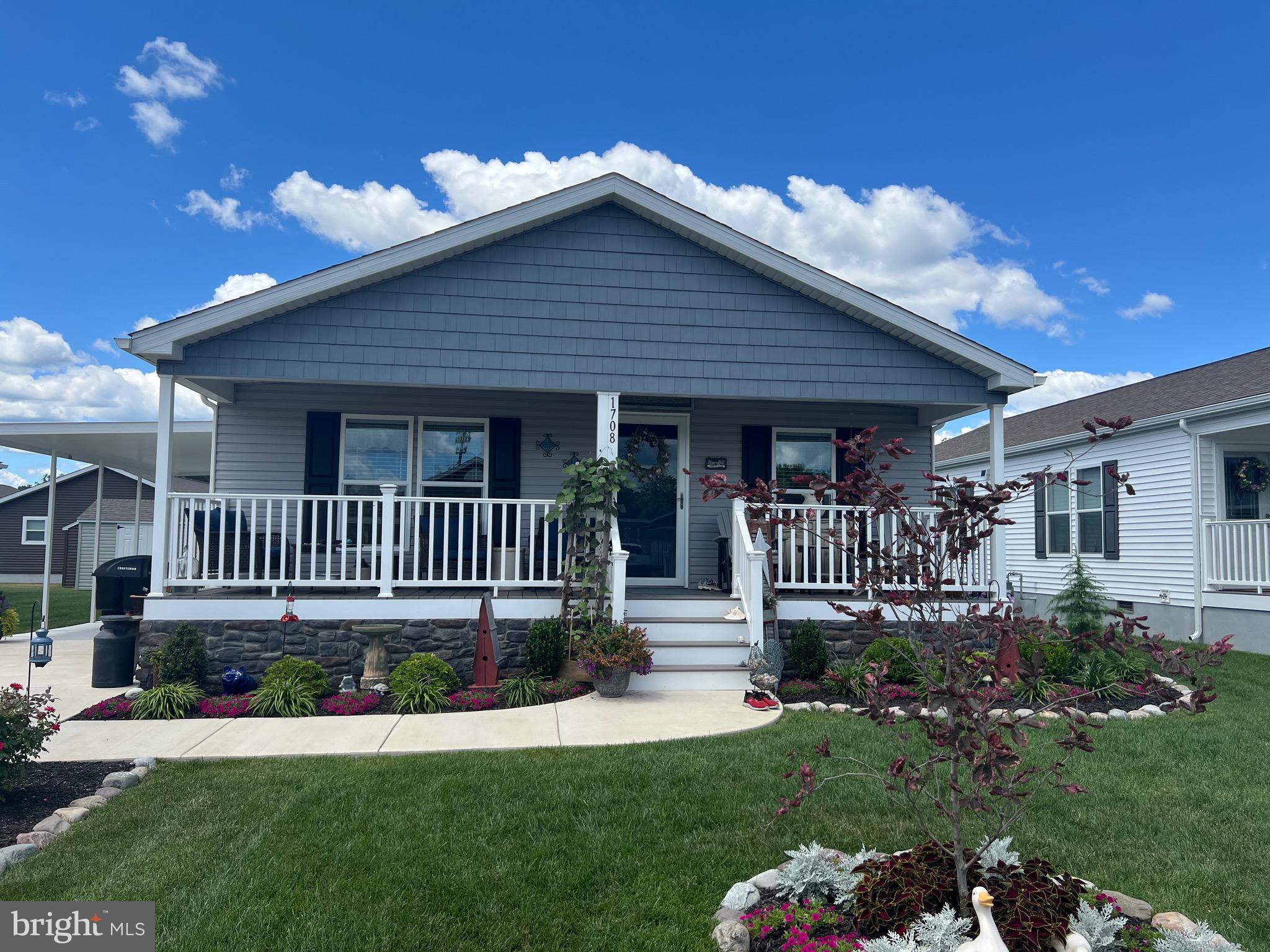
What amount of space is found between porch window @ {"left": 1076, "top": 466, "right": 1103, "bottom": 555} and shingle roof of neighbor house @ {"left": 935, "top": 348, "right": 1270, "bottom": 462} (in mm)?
778

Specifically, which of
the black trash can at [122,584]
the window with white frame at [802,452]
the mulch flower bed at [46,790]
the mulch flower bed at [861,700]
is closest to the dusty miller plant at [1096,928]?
the mulch flower bed at [861,700]

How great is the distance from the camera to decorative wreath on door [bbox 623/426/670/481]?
9.34m

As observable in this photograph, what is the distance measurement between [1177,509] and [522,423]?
9307 millimetres

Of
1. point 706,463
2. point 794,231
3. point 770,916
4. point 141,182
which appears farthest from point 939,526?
point 794,231

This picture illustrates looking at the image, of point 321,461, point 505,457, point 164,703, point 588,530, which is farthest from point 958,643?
point 321,461

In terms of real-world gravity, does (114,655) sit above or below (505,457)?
below

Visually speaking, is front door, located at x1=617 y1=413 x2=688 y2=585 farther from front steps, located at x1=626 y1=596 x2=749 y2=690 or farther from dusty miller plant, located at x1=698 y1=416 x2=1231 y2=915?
dusty miller plant, located at x1=698 y1=416 x2=1231 y2=915

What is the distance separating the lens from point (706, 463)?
9.50 metres

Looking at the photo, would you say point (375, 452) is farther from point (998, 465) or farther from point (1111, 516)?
point (1111, 516)

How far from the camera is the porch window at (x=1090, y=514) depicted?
12547 mm

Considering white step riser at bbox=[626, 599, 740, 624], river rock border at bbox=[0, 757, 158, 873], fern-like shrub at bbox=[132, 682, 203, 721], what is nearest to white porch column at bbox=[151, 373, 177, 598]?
fern-like shrub at bbox=[132, 682, 203, 721]

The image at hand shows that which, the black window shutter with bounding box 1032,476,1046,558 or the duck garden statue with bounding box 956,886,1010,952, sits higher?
the black window shutter with bounding box 1032,476,1046,558

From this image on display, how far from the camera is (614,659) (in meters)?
6.64

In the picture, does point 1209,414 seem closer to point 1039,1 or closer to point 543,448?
point 1039,1
